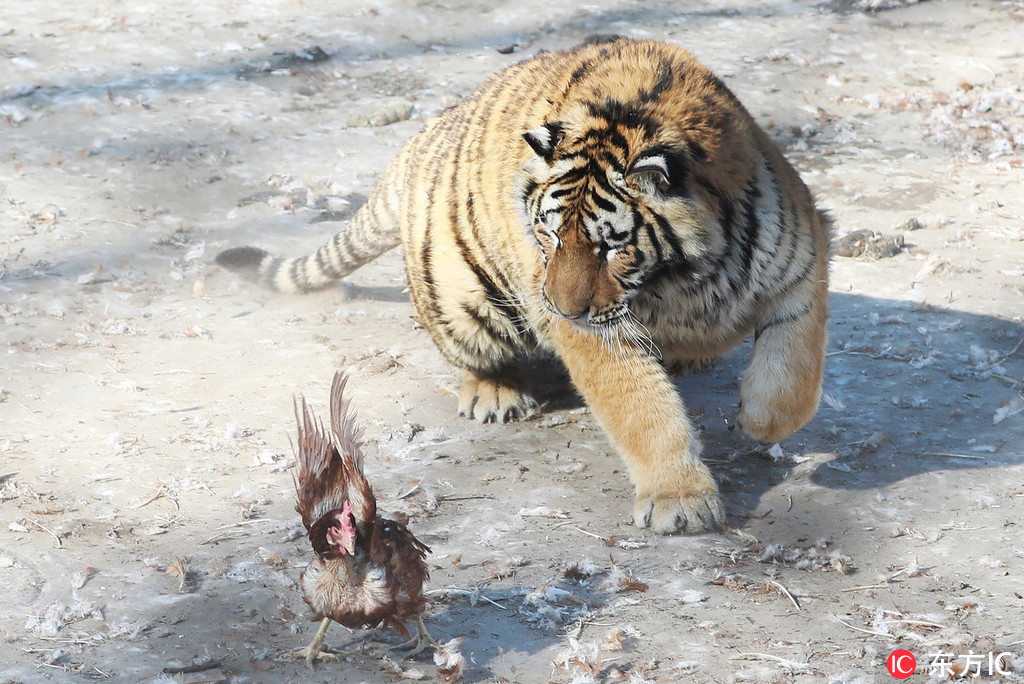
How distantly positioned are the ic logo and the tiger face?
1286 millimetres

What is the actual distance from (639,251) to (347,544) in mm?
1307

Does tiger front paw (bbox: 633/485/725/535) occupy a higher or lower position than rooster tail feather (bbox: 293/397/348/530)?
lower

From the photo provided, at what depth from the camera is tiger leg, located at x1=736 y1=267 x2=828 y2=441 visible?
3482 mm

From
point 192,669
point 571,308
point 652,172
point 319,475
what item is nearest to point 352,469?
point 319,475

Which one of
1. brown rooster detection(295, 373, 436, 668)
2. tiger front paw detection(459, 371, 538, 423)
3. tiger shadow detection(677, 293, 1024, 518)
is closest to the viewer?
brown rooster detection(295, 373, 436, 668)

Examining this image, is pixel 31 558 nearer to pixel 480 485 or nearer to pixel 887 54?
pixel 480 485

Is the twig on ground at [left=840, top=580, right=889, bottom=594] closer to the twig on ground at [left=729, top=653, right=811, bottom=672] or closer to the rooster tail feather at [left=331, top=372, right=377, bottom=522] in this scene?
the twig on ground at [left=729, top=653, right=811, bottom=672]

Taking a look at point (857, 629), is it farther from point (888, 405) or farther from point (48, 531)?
point (48, 531)

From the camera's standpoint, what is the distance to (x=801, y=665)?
2.67m

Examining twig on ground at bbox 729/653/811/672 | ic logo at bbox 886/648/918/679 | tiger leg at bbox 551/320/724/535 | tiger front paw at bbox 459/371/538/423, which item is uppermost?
tiger leg at bbox 551/320/724/535

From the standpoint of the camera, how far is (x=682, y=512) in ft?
11.0

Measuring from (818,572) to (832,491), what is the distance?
50 cm

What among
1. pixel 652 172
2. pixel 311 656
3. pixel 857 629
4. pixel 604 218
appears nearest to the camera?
pixel 311 656

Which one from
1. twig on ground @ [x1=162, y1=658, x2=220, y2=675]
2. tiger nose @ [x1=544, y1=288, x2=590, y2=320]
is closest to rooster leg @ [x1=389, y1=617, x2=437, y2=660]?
twig on ground @ [x1=162, y1=658, x2=220, y2=675]
